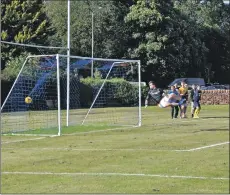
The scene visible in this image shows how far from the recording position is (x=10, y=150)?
1722cm

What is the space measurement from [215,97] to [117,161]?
3965cm

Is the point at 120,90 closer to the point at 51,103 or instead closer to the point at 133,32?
the point at 51,103

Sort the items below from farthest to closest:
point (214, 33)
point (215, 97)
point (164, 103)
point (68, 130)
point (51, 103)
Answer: point (214, 33), point (215, 97), point (51, 103), point (68, 130), point (164, 103)

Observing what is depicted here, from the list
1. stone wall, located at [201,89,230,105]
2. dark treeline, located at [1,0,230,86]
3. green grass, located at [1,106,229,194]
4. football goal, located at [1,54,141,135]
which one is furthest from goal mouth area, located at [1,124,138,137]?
dark treeline, located at [1,0,230,86]

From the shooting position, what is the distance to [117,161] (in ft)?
48.0

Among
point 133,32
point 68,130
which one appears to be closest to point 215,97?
point 133,32

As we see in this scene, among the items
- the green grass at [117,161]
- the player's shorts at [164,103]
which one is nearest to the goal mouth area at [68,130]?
the green grass at [117,161]

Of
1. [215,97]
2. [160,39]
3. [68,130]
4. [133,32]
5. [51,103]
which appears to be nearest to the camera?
[68,130]

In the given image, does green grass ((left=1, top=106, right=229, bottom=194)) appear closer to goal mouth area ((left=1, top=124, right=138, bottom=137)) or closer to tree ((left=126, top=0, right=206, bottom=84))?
goal mouth area ((left=1, top=124, right=138, bottom=137))

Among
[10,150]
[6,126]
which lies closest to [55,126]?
[6,126]

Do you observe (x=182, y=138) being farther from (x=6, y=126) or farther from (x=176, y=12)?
(x=176, y=12)

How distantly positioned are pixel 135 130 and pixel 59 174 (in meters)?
12.3

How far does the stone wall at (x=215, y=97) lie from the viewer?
174 ft

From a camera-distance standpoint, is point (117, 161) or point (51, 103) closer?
point (117, 161)
